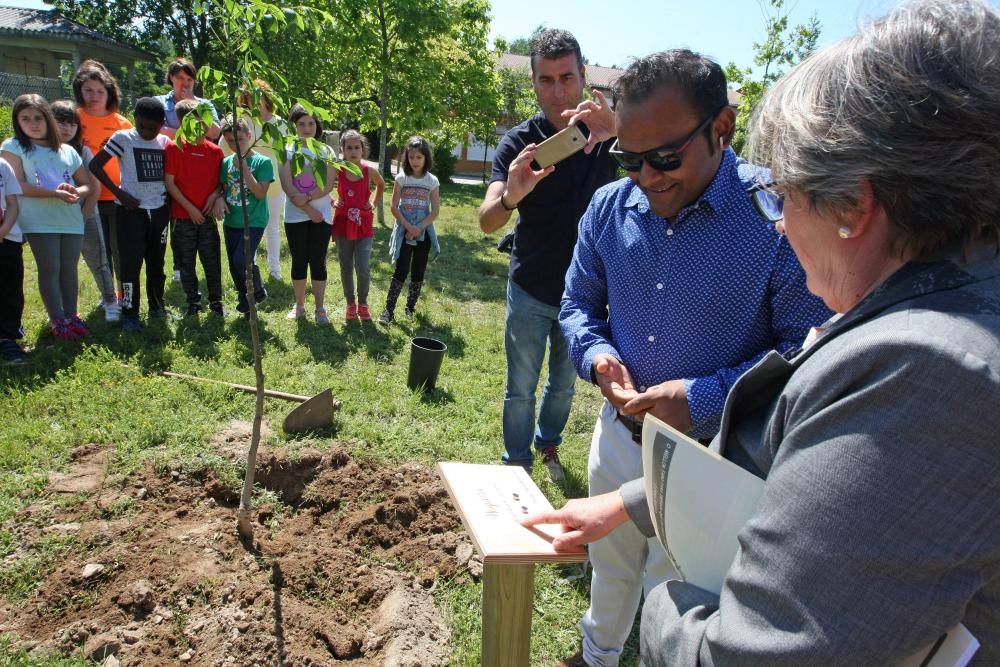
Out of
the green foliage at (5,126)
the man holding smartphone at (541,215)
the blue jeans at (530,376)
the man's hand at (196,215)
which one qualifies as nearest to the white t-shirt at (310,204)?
the man's hand at (196,215)

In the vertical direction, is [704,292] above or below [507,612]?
above

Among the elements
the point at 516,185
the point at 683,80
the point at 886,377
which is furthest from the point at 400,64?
the point at 886,377

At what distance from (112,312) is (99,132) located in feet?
5.48

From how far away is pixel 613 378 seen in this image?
7.23 ft

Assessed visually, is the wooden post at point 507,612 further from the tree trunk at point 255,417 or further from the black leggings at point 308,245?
the black leggings at point 308,245

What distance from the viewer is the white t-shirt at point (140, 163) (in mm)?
5801

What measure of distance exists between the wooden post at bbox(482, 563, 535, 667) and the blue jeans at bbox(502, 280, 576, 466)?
193 cm

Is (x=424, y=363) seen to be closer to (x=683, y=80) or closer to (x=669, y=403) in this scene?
(x=669, y=403)

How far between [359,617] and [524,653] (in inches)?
52.5

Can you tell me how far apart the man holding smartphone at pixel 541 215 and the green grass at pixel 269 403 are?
730 millimetres

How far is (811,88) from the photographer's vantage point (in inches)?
38.6

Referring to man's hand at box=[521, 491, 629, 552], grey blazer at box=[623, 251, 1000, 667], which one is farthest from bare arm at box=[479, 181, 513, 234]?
grey blazer at box=[623, 251, 1000, 667]

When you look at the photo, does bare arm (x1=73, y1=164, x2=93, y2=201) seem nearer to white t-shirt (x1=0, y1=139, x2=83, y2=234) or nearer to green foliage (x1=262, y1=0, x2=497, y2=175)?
white t-shirt (x1=0, y1=139, x2=83, y2=234)

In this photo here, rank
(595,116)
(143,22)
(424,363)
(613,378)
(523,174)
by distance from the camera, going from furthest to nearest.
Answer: (143,22) → (424,363) → (523,174) → (595,116) → (613,378)
